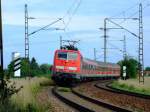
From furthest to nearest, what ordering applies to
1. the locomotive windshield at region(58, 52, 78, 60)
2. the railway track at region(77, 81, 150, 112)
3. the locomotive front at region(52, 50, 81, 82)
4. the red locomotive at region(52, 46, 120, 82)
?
the locomotive windshield at region(58, 52, 78, 60)
the locomotive front at region(52, 50, 81, 82)
the red locomotive at region(52, 46, 120, 82)
the railway track at region(77, 81, 150, 112)

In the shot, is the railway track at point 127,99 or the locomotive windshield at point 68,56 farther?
the locomotive windshield at point 68,56

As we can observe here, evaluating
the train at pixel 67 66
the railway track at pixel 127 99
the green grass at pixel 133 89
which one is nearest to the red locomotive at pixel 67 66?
the train at pixel 67 66

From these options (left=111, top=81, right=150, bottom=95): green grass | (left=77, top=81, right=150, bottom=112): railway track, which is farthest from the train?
(left=77, top=81, right=150, bottom=112): railway track

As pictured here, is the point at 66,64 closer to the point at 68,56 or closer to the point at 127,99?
the point at 68,56

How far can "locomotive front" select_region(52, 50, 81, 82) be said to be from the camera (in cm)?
4681

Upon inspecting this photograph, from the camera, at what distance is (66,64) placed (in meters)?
47.3

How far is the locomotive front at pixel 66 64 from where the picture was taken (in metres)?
46.8

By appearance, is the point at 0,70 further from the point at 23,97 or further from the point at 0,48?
the point at 23,97

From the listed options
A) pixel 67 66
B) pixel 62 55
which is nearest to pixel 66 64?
pixel 67 66

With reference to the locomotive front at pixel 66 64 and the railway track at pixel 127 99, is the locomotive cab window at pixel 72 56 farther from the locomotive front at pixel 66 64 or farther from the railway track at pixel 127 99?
the railway track at pixel 127 99

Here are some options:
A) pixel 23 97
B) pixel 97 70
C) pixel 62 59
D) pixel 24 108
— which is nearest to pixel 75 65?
pixel 62 59

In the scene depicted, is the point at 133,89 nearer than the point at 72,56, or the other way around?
the point at 133,89

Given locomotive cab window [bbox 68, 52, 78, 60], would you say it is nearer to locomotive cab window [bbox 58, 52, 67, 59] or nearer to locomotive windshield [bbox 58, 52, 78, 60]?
locomotive windshield [bbox 58, 52, 78, 60]

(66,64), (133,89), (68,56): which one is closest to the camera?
(133,89)
